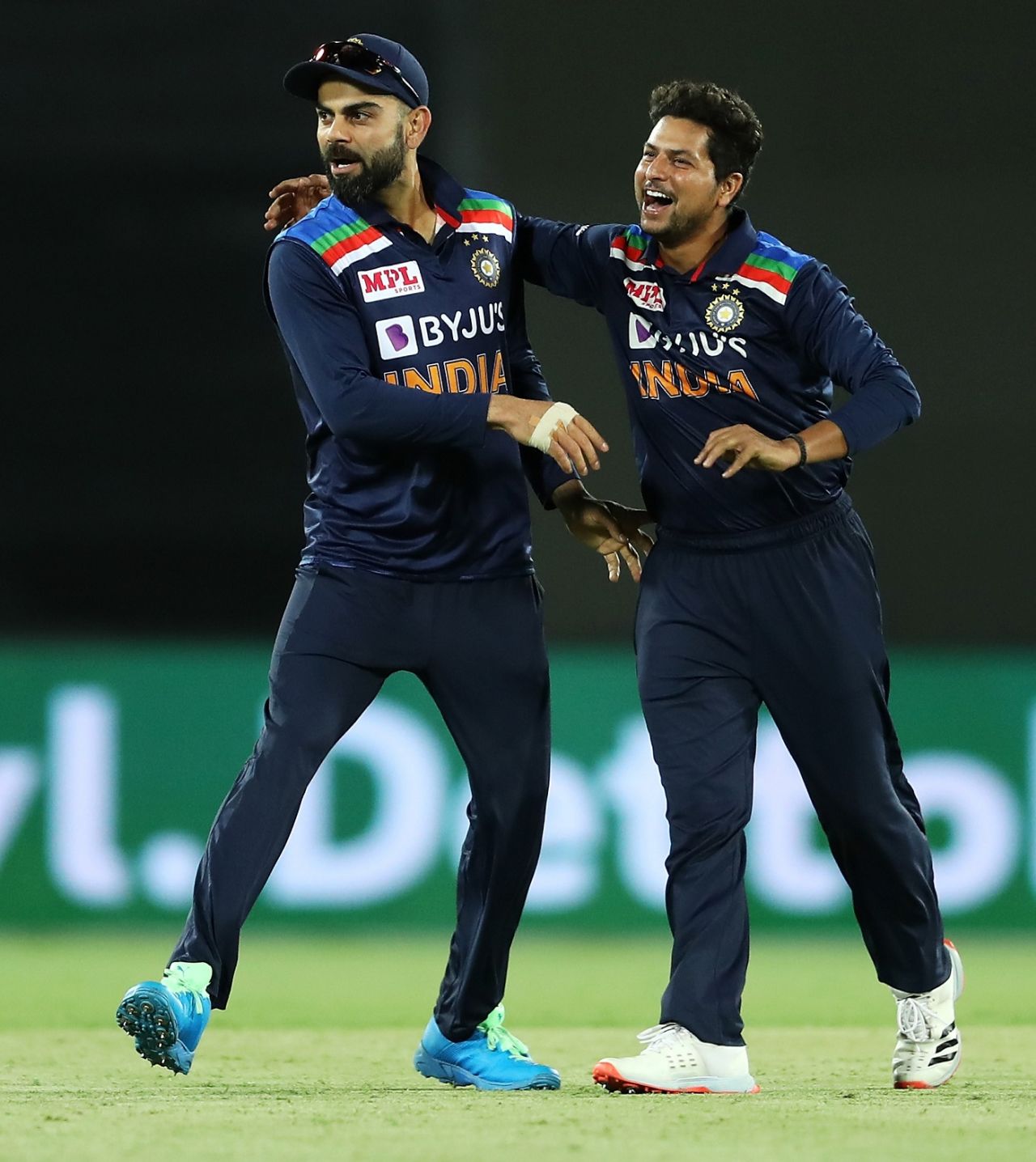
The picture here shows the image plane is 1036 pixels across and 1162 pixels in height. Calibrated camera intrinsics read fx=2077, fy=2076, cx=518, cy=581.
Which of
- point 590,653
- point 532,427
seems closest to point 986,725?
point 590,653

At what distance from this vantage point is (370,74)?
4250 mm

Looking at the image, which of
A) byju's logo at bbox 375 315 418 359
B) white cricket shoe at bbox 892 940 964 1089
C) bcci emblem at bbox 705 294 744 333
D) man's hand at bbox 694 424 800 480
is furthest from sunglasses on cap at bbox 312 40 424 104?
white cricket shoe at bbox 892 940 964 1089

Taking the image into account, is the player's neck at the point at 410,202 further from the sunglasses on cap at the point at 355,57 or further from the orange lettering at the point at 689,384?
the orange lettering at the point at 689,384

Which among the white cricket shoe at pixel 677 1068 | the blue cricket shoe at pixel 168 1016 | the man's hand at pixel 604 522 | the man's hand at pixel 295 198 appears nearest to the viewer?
the blue cricket shoe at pixel 168 1016

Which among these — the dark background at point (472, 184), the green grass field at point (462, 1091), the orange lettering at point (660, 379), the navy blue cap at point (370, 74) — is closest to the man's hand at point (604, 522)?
the orange lettering at point (660, 379)

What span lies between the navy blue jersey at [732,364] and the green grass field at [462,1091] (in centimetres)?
122

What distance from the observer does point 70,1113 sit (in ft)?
12.1

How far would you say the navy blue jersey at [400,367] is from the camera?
4.20 m

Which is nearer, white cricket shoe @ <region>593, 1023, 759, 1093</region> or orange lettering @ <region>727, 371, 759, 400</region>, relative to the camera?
white cricket shoe @ <region>593, 1023, 759, 1093</region>

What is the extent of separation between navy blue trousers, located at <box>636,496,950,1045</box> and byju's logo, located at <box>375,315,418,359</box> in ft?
2.32

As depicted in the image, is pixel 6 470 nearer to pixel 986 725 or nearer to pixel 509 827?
pixel 986 725

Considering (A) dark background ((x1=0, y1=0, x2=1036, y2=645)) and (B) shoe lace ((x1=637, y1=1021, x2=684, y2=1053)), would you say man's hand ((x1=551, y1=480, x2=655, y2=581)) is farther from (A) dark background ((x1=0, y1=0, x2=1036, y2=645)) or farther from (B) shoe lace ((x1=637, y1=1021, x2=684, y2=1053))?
(A) dark background ((x1=0, y1=0, x2=1036, y2=645))

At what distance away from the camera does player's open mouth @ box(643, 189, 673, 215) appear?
14.0 feet

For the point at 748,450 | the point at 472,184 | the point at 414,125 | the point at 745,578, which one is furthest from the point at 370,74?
the point at 472,184
